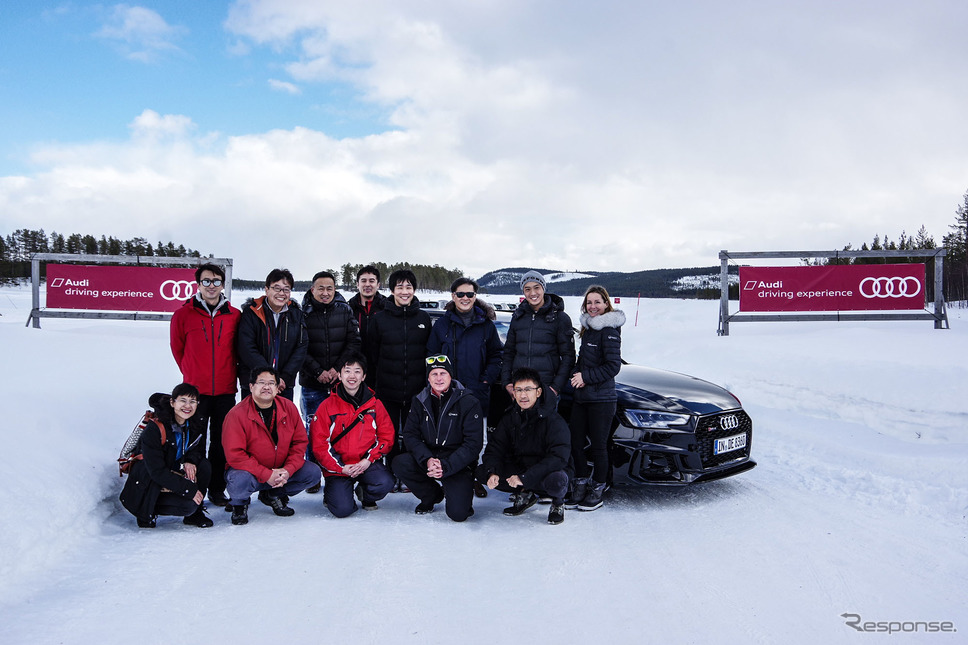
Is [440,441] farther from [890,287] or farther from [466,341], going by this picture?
[890,287]

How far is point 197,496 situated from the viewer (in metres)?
3.52

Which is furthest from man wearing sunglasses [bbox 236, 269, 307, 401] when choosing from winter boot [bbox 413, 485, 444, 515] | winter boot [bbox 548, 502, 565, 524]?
winter boot [bbox 548, 502, 565, 524]

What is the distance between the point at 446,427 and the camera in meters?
4.03

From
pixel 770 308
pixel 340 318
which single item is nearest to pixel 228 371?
pixel 340 318

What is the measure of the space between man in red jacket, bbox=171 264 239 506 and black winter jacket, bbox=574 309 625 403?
274 centimetres

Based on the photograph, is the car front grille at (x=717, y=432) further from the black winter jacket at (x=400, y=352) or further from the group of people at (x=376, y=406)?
the black winter jacket at (x=400, y=352)

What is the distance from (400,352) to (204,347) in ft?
4.88

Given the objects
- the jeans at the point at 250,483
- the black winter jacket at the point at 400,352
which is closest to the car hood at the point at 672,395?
the black winter jacket at the point at 400,352

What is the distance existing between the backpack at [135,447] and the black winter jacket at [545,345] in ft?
8.06

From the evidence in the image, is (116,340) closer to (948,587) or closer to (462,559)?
(462,559)

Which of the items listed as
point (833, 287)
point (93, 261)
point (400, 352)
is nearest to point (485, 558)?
point (400, 352)

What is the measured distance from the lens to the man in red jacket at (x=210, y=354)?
403 cm

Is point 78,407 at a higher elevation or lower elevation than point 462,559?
higher

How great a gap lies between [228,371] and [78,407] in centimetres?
154
